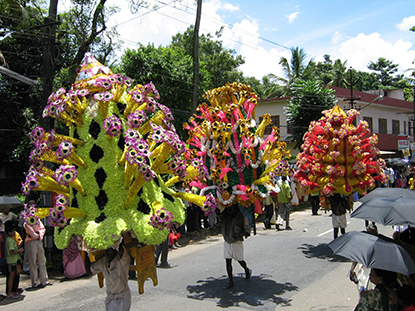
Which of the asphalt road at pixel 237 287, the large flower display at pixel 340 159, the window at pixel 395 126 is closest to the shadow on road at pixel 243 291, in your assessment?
the asphalt road at pixel 237 287

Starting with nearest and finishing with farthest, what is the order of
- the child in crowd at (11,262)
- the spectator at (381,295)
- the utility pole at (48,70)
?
the spectator at (381,295)
the child in crowd at (11,262)
the utility pole at (48,70)

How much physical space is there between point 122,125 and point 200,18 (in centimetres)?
1352

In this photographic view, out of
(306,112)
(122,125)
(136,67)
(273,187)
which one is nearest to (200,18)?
(136,67)

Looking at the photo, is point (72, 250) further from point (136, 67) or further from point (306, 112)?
point (306, 112)

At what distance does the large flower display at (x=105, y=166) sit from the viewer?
4.41 m

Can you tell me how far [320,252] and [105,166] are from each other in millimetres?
6700

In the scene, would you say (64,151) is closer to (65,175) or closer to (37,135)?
(65,175)

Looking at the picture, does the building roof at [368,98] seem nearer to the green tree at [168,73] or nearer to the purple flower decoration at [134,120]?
the green tree at [168,73]

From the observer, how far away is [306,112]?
22.2 metres

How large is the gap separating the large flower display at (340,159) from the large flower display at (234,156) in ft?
7.48

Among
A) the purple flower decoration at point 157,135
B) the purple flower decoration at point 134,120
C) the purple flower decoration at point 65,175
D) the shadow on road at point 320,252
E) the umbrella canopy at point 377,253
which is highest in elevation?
the purple flower decoration at point 134,120

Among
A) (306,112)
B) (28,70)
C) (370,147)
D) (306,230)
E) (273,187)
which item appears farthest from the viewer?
(306,112)

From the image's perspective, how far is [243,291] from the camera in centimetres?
698

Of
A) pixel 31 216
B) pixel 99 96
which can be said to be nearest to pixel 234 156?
pixel 99 96
